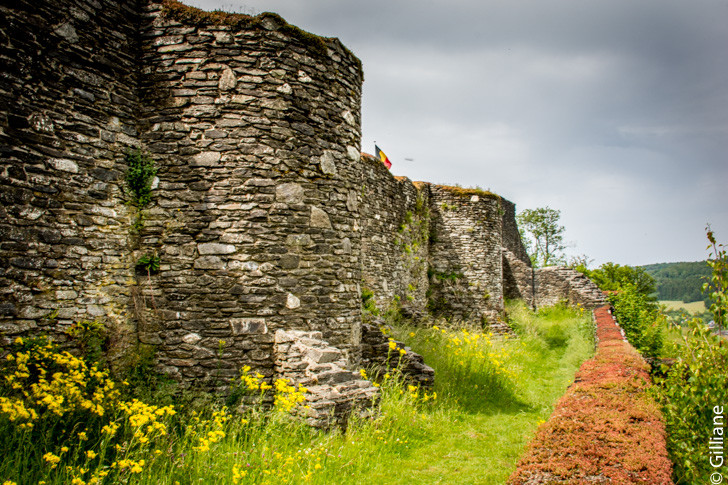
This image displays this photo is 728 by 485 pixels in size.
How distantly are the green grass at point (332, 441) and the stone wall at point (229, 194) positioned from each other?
1.03 m

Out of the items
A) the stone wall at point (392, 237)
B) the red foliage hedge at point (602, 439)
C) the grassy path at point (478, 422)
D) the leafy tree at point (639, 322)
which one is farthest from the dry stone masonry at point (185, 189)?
the leafy tree at point (639, 322)

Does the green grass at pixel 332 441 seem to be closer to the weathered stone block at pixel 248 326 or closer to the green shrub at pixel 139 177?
the weathered stone block at pixel 248 326

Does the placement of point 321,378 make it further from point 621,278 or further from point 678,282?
point 678,282

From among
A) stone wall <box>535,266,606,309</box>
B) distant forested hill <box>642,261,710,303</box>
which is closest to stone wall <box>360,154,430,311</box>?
stone wall <box>535,266,606,309</box>

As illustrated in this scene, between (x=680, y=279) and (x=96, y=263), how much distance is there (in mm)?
64188

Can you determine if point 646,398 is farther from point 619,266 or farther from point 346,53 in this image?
point 619,266

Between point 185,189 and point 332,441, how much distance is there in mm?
3625

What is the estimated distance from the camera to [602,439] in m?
3.46

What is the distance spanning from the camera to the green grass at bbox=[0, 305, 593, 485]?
3.66 metres

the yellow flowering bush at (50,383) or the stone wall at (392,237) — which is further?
the stone wall at (392,237)

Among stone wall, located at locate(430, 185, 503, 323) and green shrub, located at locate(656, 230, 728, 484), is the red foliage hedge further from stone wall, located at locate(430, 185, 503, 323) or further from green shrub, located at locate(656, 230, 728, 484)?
stone wall, located at locate(430, 185, 503, 323)

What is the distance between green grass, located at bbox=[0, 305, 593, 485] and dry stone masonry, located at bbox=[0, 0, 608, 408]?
1.79 feet

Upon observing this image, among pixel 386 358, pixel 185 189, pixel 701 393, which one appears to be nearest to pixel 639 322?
pixel 386 358

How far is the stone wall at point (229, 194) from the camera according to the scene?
18.1ft
